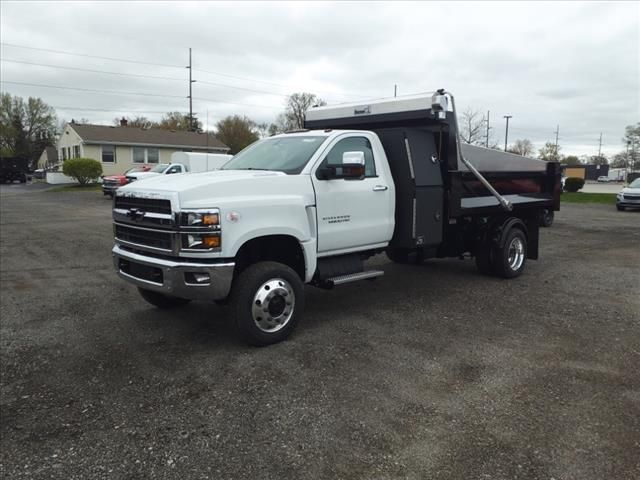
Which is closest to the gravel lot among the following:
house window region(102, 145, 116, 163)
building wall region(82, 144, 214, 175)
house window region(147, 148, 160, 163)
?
building wall region(82, 144, 214, 175)

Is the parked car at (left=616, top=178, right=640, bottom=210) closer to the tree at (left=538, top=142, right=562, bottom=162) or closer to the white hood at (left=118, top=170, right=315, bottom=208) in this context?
the white hood at (left=118, top=170, right=315, bottom=208)

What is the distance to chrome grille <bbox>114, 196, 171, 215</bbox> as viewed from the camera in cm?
479

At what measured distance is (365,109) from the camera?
23.7 ft

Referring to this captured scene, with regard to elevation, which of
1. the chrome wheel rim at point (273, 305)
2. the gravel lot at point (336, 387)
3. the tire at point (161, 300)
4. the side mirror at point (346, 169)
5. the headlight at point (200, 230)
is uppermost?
the side mirror at point (346, 169)

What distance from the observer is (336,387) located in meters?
4.31

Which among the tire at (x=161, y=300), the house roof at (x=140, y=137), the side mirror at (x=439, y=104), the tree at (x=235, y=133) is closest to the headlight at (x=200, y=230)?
the tire at (x=161, y=300)

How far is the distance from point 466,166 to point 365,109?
1.66m

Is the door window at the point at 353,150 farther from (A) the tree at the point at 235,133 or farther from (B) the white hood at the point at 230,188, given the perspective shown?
(A) the tree at the point at 235,133

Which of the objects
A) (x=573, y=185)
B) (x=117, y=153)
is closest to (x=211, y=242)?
(x=573, y=185)

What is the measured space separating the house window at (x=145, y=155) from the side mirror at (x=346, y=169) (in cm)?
4124

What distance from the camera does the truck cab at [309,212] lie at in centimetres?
→ 477

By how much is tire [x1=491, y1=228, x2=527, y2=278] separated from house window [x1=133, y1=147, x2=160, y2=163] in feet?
131

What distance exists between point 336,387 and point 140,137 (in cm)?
4390

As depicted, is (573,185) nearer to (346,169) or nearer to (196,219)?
(346,169)
